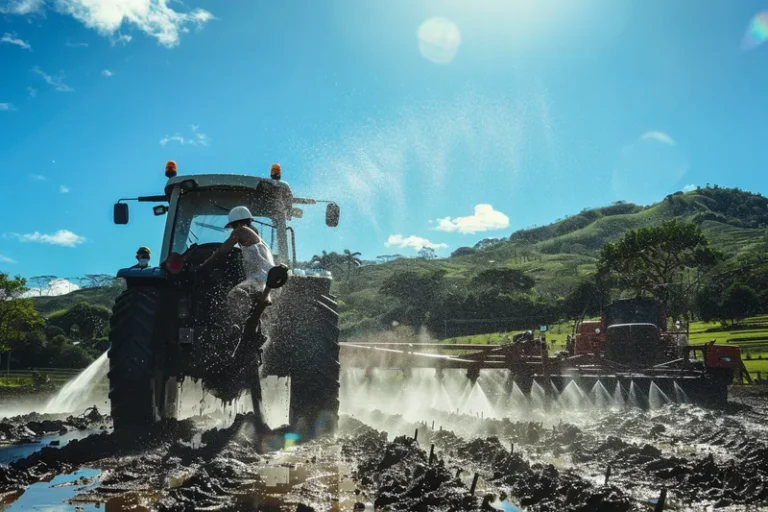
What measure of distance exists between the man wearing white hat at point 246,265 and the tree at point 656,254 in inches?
1889

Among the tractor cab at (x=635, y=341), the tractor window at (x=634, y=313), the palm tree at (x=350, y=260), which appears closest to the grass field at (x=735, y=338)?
the tractor window at (x=634, y=313)

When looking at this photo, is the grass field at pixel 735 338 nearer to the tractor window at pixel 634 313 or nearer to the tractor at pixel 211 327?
the tractor window at pixel 634 313

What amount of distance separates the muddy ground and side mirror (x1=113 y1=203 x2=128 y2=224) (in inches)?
110

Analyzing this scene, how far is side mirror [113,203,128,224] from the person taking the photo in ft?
28.5

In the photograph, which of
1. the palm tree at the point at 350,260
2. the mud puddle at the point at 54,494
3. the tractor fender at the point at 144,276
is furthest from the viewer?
the palm tree at the point at 350,260

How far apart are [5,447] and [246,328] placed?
2.95 m

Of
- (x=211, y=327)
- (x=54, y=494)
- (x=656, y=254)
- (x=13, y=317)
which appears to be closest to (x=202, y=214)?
(x=211, y=327)

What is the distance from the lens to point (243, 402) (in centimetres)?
870

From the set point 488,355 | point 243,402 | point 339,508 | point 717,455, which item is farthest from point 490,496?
point 488,355

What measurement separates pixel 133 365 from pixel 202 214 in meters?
2.29

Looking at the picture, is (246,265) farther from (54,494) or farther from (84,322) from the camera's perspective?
(84,322)

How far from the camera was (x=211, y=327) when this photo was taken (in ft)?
21.7

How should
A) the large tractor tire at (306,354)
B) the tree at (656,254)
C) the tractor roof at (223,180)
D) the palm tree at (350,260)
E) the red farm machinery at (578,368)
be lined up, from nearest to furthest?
the large tractor tire at (306,354)
the tractor roof at (223,180)
the red farm machinery at (578,368)
the tree at (656,254)
the palm tree at (350,260)

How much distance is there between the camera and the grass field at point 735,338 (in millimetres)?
37844
